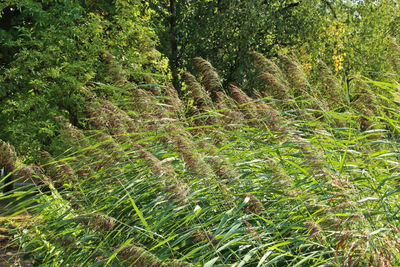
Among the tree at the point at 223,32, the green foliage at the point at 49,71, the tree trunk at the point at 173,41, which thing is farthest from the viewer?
the tree trunk at the point at 173,41

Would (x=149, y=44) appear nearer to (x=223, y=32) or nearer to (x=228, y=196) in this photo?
(x=228, y=196)

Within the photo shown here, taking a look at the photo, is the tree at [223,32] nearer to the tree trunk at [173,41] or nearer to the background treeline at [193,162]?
the tree trunk at [173,41]

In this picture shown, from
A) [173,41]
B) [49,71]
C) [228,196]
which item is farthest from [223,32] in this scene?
[228,196]

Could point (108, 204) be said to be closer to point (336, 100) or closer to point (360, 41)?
point (336, 100)

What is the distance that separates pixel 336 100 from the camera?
3.76 metres

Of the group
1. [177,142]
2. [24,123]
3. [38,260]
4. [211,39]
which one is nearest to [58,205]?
[38,260]

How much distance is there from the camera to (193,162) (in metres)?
2.69

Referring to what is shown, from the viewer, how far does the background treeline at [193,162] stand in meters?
2.47

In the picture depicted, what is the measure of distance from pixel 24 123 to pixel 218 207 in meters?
5.43

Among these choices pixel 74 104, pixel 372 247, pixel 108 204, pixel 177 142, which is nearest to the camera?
pixel 372 247

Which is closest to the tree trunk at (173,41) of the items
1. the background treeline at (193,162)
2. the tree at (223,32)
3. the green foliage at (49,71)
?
the tree at (223,32)

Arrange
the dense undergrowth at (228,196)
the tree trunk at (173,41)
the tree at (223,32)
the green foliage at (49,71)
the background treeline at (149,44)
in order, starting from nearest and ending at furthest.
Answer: the dense undergrowth at (228,196)
the green foliage at (49,71)
the background treeline at (149,44)
the tree at (223,32)
the tree trunk at (173,41)

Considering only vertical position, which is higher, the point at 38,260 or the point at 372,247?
the point at 372,247

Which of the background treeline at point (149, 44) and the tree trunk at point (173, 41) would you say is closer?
the background treeline at point (149, 44)
